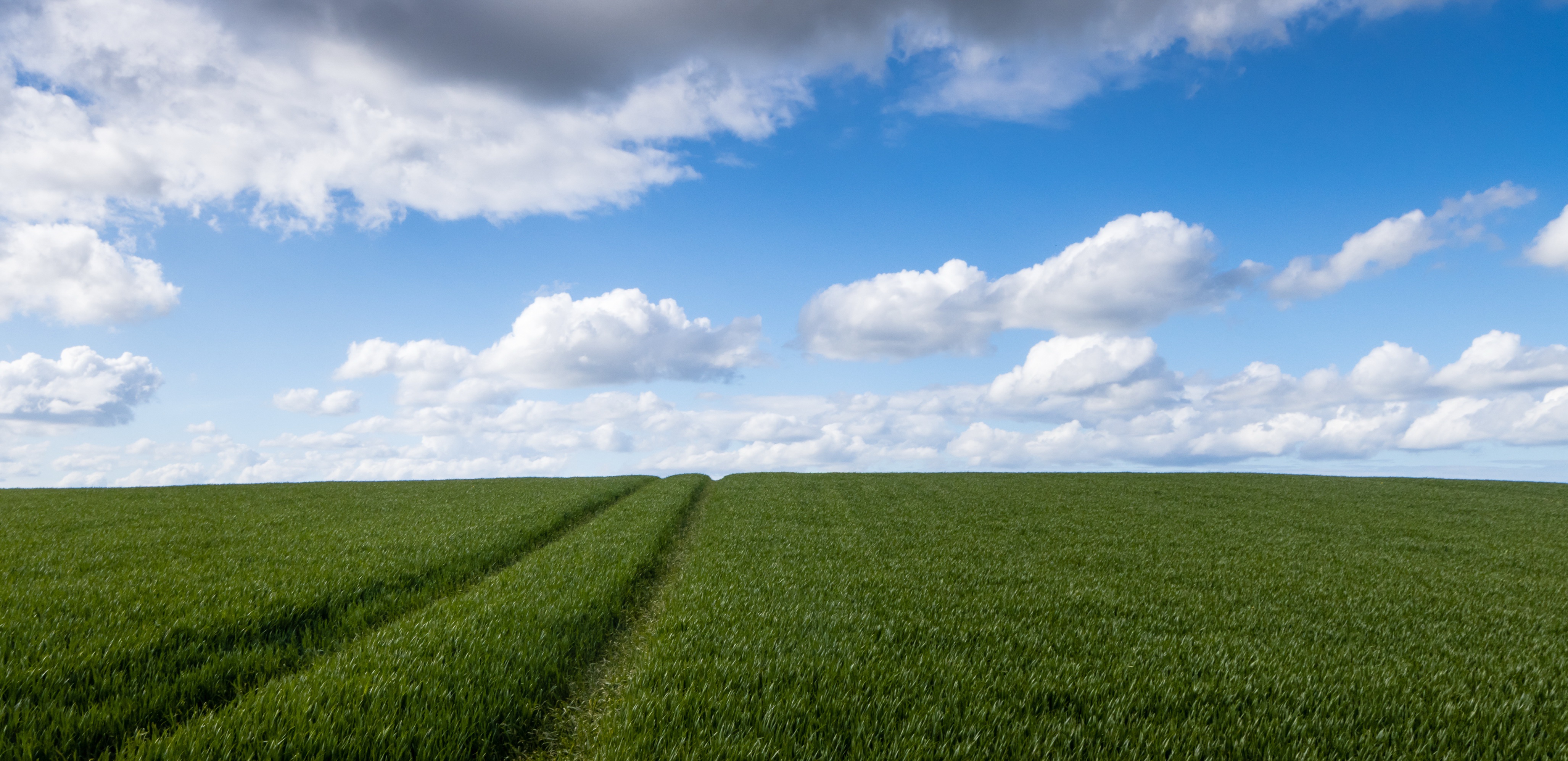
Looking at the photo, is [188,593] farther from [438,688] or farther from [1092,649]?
[1092,649]

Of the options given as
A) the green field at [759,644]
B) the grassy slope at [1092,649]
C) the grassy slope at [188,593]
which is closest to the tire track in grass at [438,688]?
the green field at [759,644]

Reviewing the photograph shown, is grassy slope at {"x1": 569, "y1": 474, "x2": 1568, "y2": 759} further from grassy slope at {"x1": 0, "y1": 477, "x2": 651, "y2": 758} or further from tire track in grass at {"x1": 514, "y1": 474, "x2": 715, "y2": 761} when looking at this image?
grassy slope at {"x1": 0, "y1": 477, "x2": 651, "y2": 758}

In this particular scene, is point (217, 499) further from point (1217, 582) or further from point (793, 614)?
point (1217, 582)

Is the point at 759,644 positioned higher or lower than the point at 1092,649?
higher

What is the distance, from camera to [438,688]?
6.42m

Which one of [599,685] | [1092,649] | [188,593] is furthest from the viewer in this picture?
[188,593]

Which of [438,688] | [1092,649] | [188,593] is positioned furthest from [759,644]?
[188,593]

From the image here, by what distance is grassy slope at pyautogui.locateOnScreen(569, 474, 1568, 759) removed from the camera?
5770 mm

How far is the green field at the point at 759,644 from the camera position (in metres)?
5.74

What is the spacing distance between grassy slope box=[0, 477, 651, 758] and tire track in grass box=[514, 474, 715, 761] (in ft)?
10.8

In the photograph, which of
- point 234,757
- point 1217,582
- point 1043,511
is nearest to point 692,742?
point 234,757

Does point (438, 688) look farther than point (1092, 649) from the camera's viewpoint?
No

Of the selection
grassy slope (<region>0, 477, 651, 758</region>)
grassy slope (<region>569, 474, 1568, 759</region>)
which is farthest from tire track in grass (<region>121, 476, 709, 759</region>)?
grassy slope (<region>569, 474, 1568, 759</region>)

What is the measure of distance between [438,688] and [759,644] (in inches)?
132
